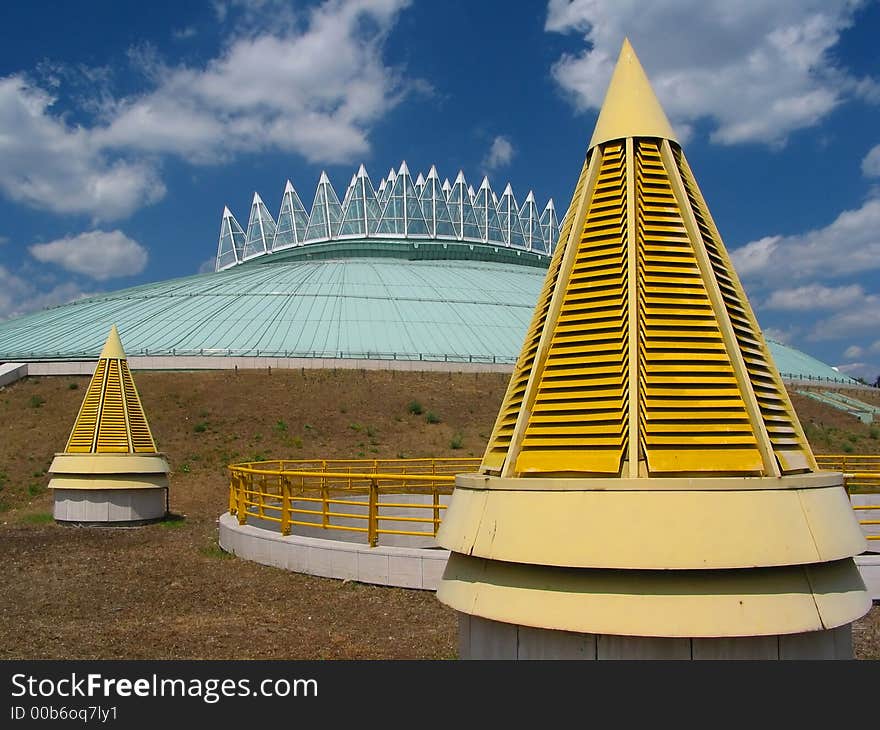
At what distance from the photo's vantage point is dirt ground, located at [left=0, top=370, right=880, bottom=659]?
32.8ft

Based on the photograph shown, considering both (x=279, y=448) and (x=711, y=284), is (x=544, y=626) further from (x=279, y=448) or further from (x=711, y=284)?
(x=279, y=448)

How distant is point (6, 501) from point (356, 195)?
123 feet

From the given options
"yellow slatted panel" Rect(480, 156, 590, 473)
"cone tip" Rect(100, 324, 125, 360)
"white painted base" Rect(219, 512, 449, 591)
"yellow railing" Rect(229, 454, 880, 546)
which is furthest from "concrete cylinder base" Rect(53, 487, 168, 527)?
"yellow slatted panel" Rect(480, 156, 590, 473)

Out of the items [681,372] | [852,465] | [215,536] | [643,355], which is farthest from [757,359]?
[852,465]

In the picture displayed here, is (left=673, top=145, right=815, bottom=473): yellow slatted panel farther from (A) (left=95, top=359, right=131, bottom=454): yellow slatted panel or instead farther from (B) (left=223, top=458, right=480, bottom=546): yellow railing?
(A) (left=95, top=359, right=131, bottom=454): yellow slatted panel

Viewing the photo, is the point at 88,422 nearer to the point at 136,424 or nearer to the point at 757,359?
the point at 136,424

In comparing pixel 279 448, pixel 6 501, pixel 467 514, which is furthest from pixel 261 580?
pixel 279 448

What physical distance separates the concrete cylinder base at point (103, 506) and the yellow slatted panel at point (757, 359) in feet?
58.4

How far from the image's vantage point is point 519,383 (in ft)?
20.1

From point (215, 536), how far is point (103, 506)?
3.51 m

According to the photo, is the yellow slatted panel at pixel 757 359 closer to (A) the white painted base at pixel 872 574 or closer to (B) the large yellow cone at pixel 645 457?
(B) the large yellow cone at pixel 645 457

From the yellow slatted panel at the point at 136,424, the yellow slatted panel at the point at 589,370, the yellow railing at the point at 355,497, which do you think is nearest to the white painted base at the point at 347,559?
the yellow railing at the point at 355,497

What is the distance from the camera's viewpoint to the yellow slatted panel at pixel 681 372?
5.37 metres

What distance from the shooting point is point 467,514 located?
5668mm
